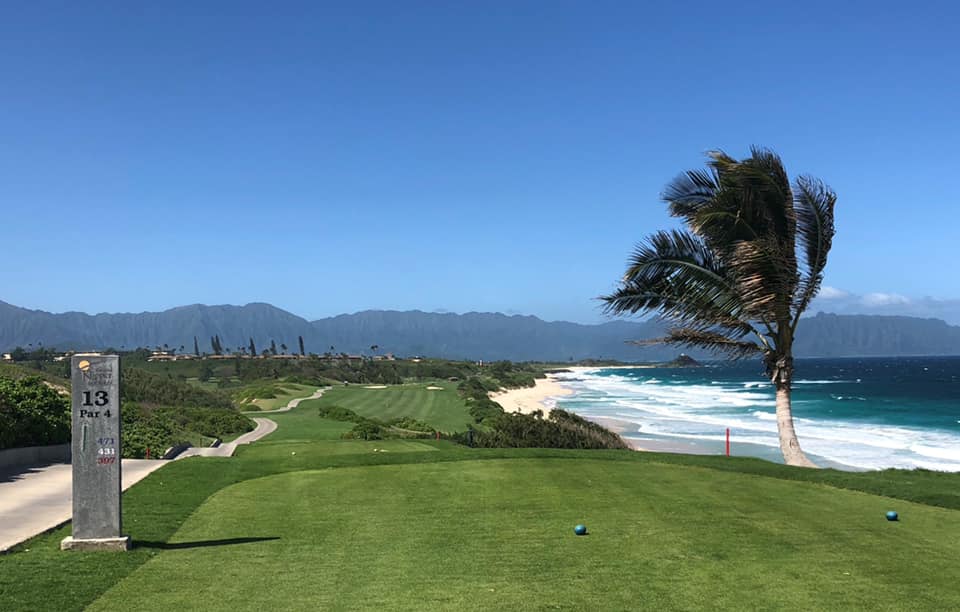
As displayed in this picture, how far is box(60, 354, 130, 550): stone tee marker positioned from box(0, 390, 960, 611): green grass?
11.9 inches

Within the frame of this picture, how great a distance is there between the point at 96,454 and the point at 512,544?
5.07 metres

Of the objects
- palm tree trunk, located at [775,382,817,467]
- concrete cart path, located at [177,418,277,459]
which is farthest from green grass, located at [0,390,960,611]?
concrete cart path, located at [177,418,277,459]

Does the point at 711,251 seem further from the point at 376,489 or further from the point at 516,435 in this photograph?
the point at 516,435

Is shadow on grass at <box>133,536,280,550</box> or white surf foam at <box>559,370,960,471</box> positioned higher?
shadow on grass at <box>133,536,280,550</box>

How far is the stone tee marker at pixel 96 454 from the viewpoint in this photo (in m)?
8.91

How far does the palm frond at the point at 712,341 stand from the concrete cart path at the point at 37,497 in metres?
11.6

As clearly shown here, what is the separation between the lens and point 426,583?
7.44m

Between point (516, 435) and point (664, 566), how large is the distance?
21.5m

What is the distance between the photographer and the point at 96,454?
9086 millimetres

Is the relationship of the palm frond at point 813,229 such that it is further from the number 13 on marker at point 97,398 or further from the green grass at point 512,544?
the number 13 on marker at point 97,398

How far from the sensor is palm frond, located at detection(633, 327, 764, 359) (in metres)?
17.0

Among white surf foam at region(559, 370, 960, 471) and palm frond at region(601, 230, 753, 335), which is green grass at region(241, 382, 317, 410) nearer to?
white surf foam at region(559, 370, 960, 471)

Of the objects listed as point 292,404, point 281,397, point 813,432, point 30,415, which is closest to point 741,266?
point 30,415

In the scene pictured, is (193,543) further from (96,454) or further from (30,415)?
(30,415)
